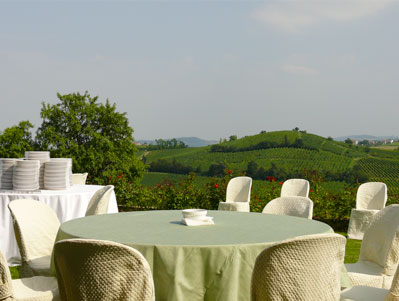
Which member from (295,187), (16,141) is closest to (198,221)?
(295,187)

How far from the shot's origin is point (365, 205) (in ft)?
30.1

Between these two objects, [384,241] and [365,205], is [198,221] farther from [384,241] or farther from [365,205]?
[365,205]

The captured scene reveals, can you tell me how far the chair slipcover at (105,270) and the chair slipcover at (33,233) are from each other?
1.79 metres

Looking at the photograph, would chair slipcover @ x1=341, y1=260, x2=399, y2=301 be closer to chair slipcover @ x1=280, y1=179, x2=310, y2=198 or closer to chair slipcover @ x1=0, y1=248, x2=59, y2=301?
chair slipcover @ x1=0, y1=248, x2=59, y2=301

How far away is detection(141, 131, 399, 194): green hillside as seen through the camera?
30.1 metres

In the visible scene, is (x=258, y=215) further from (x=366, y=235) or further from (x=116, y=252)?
(x=116, y=252)

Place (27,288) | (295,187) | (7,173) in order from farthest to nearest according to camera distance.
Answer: (295,187) < (7,173) < (27,288)

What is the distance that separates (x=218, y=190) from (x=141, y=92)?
7930 mm

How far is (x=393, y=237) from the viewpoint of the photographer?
3.69m

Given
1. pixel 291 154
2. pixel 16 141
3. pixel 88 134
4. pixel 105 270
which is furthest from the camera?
pixel 291 154

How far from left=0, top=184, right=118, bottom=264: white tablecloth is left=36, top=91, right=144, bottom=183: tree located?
49.1ft

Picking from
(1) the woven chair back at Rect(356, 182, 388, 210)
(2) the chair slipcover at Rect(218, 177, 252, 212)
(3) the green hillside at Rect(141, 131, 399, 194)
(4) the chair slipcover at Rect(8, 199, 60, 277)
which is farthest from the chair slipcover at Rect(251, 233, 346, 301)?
(3) the green hillside at Rect(141, 131, 399, 194)

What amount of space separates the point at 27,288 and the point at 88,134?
19.6 m

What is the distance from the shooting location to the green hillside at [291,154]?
1184 inches
